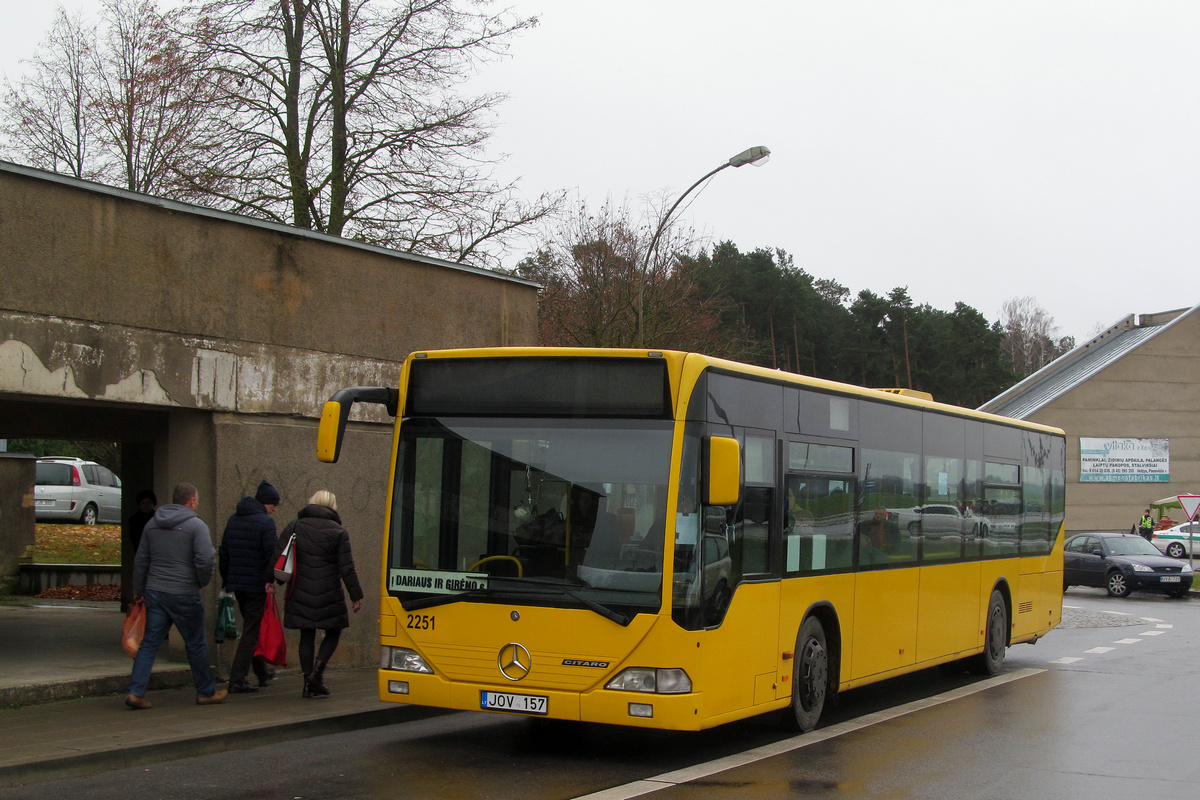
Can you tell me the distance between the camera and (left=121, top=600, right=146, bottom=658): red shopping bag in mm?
8852

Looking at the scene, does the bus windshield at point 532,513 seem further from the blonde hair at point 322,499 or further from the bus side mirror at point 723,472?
the blonde hair at point 322,499

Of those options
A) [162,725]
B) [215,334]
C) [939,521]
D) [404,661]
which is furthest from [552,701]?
[939,521]

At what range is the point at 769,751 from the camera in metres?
8.45

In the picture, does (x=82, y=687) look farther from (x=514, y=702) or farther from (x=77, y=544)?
(x=77, y=544)

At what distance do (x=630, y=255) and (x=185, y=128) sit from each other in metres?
16.1

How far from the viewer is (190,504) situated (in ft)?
29.9

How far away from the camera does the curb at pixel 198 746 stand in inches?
273

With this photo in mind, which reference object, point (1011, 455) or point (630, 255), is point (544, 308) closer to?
point (630, 255)

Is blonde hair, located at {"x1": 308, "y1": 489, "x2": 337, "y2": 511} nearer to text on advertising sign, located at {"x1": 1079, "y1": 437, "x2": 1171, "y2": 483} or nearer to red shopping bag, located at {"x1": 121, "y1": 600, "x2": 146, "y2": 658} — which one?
red shopping bag, located at {"x1": 121, "y1": 600, "x2": 146, "y2": 658}

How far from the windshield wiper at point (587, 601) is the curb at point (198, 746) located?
2285mm

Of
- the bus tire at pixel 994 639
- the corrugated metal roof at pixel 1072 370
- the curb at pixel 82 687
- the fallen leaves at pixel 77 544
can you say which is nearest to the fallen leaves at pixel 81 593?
the fallen leaves at pixel 77 544

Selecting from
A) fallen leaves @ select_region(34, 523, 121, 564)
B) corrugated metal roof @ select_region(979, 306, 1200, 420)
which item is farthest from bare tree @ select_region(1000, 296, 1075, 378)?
fallen leaves @ select_region(34, 523, 121, 564)

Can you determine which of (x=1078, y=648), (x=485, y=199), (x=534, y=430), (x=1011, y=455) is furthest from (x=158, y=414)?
(x=1078, y=648)

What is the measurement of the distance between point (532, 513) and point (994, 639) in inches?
305
